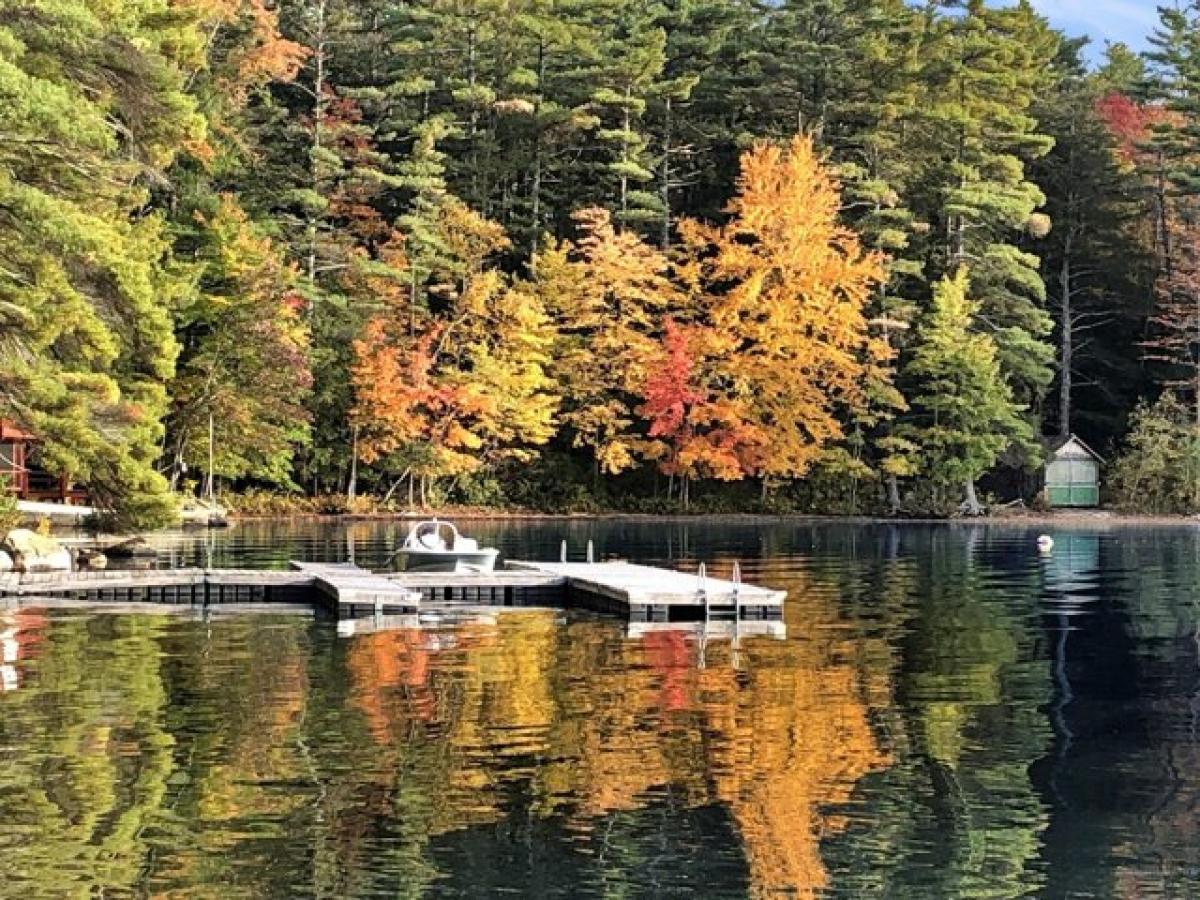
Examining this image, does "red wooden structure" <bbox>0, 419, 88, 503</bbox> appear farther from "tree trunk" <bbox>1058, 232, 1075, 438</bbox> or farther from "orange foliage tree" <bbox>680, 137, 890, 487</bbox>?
"tree trunk" <bbox>1058, 232, 1075, 438</bbox>

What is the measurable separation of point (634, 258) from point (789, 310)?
5.17 m

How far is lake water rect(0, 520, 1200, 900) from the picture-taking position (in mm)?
9352

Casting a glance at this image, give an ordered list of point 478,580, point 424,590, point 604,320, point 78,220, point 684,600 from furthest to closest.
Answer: point 604,320, point 478,580, point 424,590, point 684,600, point 78,220

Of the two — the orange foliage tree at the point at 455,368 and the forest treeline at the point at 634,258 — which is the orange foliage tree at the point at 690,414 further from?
the orange foliage tree at the point at 455,368

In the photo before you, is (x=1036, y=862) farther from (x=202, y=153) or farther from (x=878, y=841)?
(x=202, y=153)

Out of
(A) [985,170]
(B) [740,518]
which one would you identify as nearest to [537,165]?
(B) [740,518]

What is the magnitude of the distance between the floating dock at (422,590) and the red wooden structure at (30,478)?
48.9 ft

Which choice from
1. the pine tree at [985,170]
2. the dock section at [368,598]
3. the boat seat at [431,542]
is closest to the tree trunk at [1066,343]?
the pine tree at [985,170]

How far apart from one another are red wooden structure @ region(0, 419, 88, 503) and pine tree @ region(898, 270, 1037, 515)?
997 inches

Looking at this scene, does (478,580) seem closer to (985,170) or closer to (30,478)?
(30,478)

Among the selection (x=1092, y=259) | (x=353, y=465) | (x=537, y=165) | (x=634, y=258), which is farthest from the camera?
(x=1092, y=259)

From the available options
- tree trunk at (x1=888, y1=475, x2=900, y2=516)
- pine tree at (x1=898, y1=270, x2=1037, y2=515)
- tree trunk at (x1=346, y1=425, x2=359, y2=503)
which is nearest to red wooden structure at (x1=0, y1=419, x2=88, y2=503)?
tree trunk at (x1=346, y1=425, x2=359, y2=503)

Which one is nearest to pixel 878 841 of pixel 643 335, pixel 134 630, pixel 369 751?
pixel 369 751

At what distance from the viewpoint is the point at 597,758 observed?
12344 millimetres
